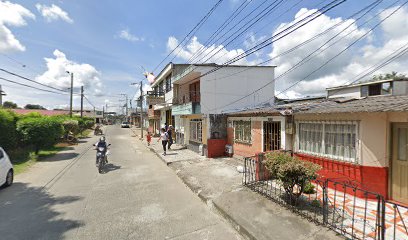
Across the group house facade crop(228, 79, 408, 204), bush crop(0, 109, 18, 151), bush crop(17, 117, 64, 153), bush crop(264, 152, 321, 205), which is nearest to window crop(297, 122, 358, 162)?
house facade crop(228, 79, 408, 204)

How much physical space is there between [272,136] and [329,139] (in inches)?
121

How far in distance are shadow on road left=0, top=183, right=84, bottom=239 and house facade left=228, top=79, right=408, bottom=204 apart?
7424 mm

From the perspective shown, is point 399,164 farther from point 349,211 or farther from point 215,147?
point 215,147

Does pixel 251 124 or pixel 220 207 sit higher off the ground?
pixel 251 124

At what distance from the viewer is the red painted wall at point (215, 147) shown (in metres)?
13.9

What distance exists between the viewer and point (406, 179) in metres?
5.81

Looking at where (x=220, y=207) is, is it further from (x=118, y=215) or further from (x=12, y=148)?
(x=12, y=148)

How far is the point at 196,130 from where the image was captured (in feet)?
57.0

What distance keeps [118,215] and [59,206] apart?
81.7 inches

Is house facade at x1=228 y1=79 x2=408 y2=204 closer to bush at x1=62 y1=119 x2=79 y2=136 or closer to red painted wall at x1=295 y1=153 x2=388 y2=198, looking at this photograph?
red painted wall at x1=295 y1=153 x2=388 y2=198

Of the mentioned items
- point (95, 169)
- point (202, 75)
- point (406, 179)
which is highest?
point (202, 75)

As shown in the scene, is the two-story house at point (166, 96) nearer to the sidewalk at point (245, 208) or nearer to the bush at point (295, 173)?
the sidewalk at point (245, 208)

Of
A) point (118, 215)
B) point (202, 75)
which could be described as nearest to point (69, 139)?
point (202, 75)

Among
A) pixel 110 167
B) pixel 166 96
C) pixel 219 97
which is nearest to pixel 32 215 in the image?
pixel 110 167
